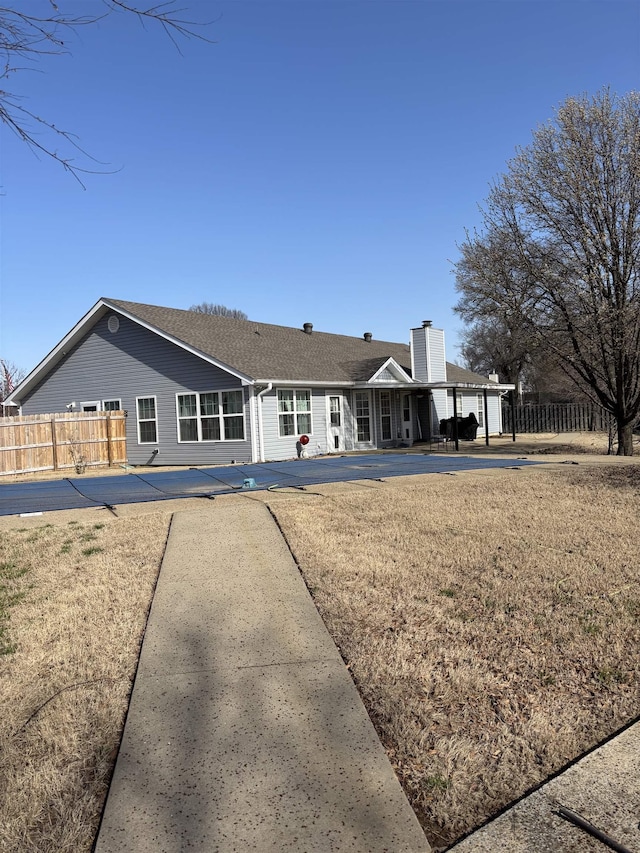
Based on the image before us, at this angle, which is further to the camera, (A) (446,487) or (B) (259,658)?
(A) (446,487)

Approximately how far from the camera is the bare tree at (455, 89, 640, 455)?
16078 mm

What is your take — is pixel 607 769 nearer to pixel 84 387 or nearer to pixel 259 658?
pixel 259 658

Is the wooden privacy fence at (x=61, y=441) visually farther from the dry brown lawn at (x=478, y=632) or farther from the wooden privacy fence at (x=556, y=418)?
the wooden privacy fence at (x=556, y=418)

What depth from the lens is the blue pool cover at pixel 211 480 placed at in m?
11.0

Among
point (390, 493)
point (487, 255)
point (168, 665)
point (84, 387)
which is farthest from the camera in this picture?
point (84, 387)

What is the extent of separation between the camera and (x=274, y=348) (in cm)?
2136

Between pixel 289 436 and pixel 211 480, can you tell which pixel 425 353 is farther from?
pixel 211 480

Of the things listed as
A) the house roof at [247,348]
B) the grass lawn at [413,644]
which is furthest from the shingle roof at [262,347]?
the grass lawn at [413,644]

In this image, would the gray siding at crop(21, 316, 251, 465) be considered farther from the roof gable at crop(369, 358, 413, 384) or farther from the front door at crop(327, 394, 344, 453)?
the roof gable at crop(369, 358, 413, 384)

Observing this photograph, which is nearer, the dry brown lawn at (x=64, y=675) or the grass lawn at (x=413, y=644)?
the dry brown lawn at (x=64, y=675)

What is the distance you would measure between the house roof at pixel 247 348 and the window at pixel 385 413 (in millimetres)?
1469

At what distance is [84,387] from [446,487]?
15.5 metres

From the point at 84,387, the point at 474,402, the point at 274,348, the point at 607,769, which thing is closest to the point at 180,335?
the point at 274,348

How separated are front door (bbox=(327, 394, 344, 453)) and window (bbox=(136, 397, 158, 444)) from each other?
5.64 m
